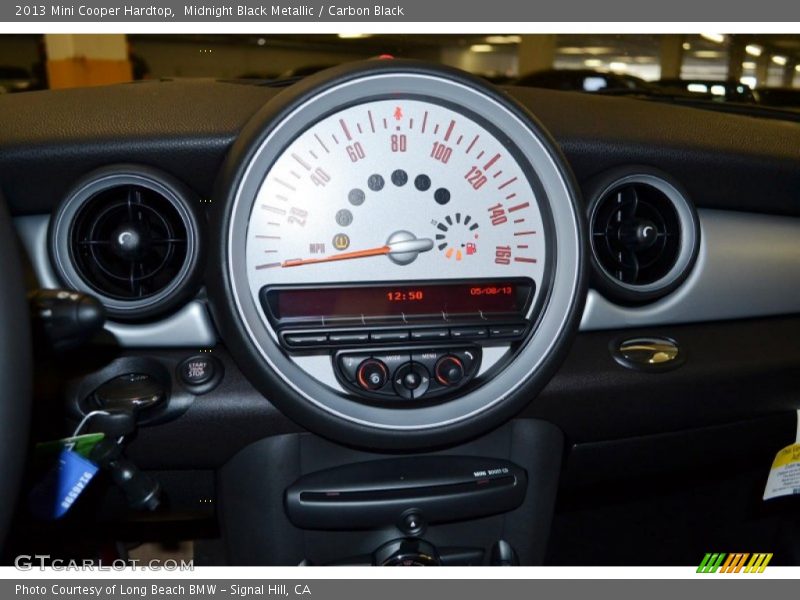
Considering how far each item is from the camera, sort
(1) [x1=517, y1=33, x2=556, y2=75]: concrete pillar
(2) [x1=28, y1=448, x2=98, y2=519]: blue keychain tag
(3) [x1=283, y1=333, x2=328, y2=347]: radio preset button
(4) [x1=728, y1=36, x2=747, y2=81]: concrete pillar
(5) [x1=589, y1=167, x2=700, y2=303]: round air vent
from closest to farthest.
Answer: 1. (2) [x1=28, y1=448, x2=98, y2=519]: blue keychain tag
2. (3) [x1=283, y1=333, x2=328, y2=347]: radio preset button
3. (5) [x1=589, y1=167, x2=700, y2=303]: round air vent
4. (4) [x1=728, y1=36, x2=747, y2=81]: concrete pillar
5. (1) [x1=517, y1=33, x2=556, y2=75]: concrete pillar

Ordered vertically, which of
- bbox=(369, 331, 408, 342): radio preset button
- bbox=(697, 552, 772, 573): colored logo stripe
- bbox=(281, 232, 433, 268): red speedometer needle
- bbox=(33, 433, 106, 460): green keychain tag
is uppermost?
bbox=(281, 232, 433, 268): red speedometer needle

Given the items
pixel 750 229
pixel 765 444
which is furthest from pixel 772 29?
pixel 765 444

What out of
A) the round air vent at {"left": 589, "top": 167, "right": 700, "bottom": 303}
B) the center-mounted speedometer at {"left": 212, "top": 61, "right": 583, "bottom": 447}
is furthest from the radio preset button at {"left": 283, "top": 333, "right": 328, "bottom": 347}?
the round air vent at {"left": 589, "top": 167, "right": 700, "bottom": 303}

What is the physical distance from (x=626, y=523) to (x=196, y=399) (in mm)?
1097

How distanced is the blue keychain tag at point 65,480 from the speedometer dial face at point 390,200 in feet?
1.01

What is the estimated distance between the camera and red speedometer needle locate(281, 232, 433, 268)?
1081 millimetres

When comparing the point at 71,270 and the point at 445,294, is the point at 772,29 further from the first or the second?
the point at 71,270

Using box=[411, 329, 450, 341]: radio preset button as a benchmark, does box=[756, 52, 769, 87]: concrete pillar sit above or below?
above

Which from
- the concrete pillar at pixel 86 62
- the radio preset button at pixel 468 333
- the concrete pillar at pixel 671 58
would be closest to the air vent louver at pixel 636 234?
the radio preset button at pixel 468 333

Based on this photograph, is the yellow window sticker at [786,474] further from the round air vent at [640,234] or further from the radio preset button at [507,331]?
the radio preset button at [507,331]

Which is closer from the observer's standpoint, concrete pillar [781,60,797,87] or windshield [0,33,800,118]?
windshield [0,33,800,118]

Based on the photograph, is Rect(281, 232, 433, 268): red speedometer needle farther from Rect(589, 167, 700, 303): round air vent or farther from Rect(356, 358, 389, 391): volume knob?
Rect(589, 167, 700, 303): round air vent

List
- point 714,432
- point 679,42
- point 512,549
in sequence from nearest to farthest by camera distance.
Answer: point 512,549
point 714,432
point 679,42

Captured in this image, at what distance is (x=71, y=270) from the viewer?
1.11 metres
